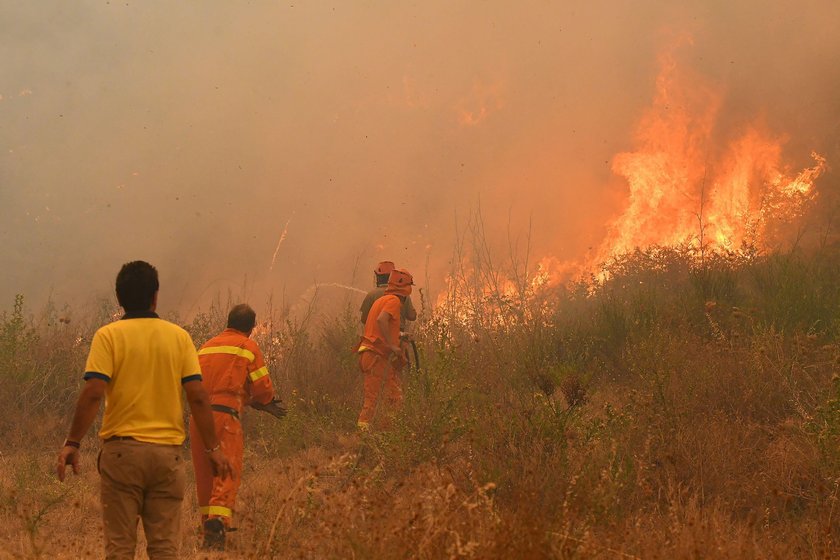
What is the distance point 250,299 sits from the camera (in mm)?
25422

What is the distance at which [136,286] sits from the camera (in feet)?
13.9

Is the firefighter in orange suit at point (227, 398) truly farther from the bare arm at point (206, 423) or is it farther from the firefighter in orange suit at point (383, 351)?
the firefighter in orange suit at point (383, 351)

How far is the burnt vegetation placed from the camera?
4.82 metres

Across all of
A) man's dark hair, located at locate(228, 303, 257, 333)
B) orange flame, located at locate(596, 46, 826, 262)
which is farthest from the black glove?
orange flame, located at locate(596, 46, 826, 262)

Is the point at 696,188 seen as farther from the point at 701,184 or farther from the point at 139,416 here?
the point at 139,416

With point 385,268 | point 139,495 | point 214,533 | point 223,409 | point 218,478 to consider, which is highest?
point 385,268

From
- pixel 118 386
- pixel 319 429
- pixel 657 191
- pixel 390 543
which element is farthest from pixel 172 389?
pixel 657 191

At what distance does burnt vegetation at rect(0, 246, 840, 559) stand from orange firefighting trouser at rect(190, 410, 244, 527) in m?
0.25

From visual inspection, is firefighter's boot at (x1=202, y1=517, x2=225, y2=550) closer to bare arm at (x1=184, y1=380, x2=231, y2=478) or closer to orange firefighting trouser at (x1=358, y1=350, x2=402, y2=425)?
bare arm at (x1=184, y1=380, x2=231, y2=478)

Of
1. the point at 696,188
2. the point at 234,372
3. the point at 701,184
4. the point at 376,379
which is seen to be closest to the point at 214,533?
the point at 234,372

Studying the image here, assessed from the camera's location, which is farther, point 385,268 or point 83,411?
point 385,268

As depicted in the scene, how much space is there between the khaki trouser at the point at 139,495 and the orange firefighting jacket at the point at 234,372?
6.24 feet

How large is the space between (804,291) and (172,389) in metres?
7.68

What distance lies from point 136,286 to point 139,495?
91 centimetres
